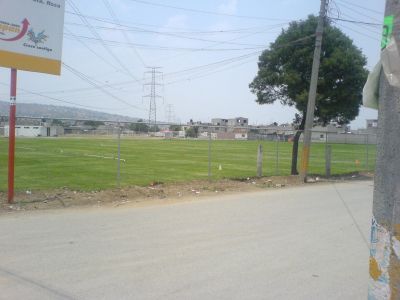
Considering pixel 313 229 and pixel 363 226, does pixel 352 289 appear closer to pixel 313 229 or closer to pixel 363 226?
pixel 313 229

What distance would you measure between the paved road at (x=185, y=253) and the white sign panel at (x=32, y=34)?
12.7 ft

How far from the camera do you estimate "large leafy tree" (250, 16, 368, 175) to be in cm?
2047

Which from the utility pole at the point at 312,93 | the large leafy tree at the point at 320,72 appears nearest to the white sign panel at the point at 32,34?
the utility pole at the point at 312,93

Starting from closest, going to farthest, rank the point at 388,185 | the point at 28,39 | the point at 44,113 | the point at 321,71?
the point at 388,185 < the point at 28,39 < the point at 321,71 < the point at 44,113

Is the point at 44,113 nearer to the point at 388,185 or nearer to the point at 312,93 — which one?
the point at 312,93

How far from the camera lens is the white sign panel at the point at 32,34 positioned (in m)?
11.0

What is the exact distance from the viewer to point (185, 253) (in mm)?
6969

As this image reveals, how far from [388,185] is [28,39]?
1064 centimetres

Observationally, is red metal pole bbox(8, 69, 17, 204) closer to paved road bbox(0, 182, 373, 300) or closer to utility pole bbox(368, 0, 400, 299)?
paved road bbox(0, 182, 373, 300)

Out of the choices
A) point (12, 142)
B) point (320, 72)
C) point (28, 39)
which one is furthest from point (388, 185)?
point (320, 72)

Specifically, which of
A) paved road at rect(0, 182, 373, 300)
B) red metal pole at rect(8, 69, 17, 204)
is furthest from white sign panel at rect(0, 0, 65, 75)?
paved road at rect(0, 182, 373, 300)

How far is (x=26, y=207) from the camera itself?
35.4 feet

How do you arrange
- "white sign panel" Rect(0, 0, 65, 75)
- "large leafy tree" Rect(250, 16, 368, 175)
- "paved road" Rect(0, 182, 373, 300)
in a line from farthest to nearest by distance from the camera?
1. "large leafy tree" Rect(250, 16, 368, 175)
2. "white sign panel" Rect(0, 0, 65, 75)
3. "paved road" Rect(0, 182, 373, 300)

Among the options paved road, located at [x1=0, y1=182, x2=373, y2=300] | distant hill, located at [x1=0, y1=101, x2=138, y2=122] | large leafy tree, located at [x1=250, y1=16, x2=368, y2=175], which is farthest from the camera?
large leafy tree, located at [x1=250, y1=16, x2=368, y2=175]
